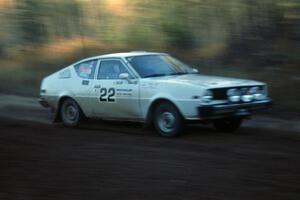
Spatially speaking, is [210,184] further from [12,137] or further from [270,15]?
[270,15]

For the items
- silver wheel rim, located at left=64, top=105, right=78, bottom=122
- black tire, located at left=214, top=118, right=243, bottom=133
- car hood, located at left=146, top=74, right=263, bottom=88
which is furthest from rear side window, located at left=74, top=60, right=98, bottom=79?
black tire, located at left=214, top=118, right=243, bottom=133

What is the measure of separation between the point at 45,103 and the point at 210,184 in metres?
7.06

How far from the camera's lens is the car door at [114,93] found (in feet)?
35.8

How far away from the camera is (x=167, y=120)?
10.4 meters

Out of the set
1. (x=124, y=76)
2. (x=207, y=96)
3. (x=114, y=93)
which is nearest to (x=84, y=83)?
(x=114, y=93)

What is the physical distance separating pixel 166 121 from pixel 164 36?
842cm

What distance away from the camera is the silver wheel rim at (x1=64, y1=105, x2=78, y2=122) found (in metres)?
12.3

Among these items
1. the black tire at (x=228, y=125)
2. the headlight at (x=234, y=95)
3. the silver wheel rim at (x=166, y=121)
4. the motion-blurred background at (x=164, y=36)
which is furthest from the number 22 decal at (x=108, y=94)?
the motion-blurred background at (x=164, y=36)

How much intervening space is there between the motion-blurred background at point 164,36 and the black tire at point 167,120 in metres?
3.50

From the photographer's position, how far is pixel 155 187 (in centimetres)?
642

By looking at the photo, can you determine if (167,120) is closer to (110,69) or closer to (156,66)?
(156,66)

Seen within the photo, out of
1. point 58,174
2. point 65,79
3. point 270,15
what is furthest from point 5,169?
point 270,15

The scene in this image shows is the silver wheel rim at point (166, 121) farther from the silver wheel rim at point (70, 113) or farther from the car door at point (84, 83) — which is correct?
the silver wheel rim at point (70, 113)

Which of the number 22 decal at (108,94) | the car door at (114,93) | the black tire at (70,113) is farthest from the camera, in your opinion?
the black tire at (70,113)
